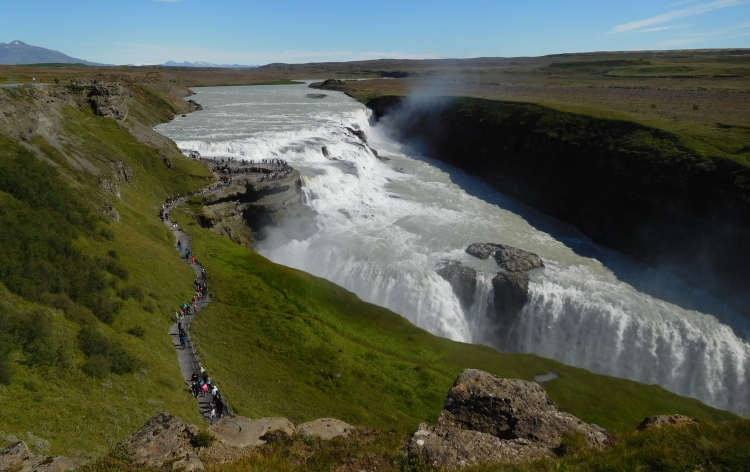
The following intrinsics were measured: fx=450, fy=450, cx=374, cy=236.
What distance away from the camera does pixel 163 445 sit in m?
9.59

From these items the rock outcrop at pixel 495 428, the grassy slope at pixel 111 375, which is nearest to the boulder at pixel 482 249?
the grassy slope at pixel 111 375

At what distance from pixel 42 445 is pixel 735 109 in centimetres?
8644

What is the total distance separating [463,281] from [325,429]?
95.6 ft

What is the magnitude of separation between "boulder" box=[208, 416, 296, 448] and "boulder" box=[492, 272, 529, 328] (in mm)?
29426

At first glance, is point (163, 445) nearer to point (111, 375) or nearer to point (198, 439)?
point (198, 439)

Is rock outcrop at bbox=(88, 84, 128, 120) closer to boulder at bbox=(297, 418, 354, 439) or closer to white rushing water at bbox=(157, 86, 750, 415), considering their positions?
white rushing water at bbox=(157, 86, 750, 415)

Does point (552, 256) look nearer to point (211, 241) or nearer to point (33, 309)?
point (211, 241)

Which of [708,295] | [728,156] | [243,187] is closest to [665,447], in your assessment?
[708,295]

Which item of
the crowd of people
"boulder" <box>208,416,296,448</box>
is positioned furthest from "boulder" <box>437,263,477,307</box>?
Answer: "boulder" <box>208,416,296,448</box>

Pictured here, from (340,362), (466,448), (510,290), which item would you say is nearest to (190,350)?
(340,362)

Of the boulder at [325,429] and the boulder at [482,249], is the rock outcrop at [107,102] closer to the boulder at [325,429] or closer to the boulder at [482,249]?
the boulder at [482,249]

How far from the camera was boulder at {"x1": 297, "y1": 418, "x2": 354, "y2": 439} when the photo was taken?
35.9 ft

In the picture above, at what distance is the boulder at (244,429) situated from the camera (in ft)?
34.1

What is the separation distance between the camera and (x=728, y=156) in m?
44.7
